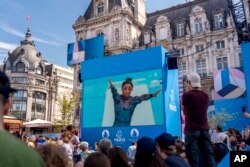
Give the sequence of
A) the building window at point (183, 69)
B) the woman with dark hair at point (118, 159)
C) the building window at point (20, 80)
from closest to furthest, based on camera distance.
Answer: the woman with dark hair at point (118, 159), the building window at point (183, 69), the building window at point (20, 80)

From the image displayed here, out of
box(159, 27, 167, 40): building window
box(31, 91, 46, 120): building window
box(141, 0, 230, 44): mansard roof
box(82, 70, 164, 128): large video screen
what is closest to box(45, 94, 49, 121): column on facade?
box(31, 91, 46, 120): building window

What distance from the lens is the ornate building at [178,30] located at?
1221 inches

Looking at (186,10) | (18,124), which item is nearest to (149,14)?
(186,10)

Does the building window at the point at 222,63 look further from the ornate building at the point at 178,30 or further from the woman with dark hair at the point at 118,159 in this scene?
the woman with dark hair at the point at 118,159

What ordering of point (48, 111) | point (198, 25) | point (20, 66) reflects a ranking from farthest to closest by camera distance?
1. point (48, 111)
2. point (20, 66)
3. point (198, 25)

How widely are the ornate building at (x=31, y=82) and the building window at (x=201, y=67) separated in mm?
39384

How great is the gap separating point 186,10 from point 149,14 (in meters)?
6.85

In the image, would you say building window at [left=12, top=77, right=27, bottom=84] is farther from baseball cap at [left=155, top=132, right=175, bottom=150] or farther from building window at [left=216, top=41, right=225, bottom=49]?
baseball cap at [left=155, top=132, right=175, bottom=150]

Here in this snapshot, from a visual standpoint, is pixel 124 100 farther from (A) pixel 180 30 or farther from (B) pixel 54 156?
(A) pixel 180 30

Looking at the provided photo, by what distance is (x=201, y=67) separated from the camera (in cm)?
3222

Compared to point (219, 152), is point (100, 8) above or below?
above

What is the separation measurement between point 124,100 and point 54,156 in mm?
11634

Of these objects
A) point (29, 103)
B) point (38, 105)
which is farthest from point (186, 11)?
point (38, 105)

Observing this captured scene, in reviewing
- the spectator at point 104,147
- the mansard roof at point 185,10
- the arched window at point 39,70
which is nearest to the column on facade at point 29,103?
the arched window at point 39,70
